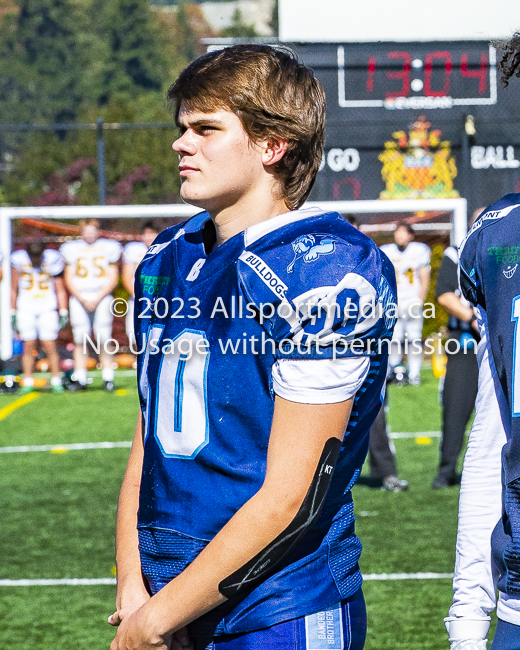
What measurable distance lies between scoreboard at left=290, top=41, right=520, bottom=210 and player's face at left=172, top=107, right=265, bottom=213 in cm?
1129

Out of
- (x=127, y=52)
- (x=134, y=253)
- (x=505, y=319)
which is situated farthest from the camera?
(x=127, y=52)

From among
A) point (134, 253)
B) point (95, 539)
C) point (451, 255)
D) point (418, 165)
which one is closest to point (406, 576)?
point (95, 539)

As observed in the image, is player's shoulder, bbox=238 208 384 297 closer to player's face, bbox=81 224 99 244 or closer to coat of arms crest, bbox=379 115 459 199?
player's face, bbox=81 224 99 244

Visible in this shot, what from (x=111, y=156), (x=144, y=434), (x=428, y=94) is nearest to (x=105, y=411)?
(x=428, y=94)

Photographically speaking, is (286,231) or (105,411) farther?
(105,411)

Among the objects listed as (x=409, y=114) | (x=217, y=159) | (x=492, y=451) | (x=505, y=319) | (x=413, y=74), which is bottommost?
(x=492, y=451)

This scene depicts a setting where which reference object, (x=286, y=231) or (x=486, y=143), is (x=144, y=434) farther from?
(x=486, y=143)

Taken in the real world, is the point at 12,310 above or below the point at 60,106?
below

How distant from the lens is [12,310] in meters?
12.8

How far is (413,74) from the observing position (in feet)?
42.9

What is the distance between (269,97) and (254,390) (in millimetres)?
528

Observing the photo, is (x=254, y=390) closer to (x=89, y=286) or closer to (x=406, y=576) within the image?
(x=406, y=576)

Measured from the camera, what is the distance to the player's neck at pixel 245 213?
1.78 m

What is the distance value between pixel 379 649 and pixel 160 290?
97.7 inches
